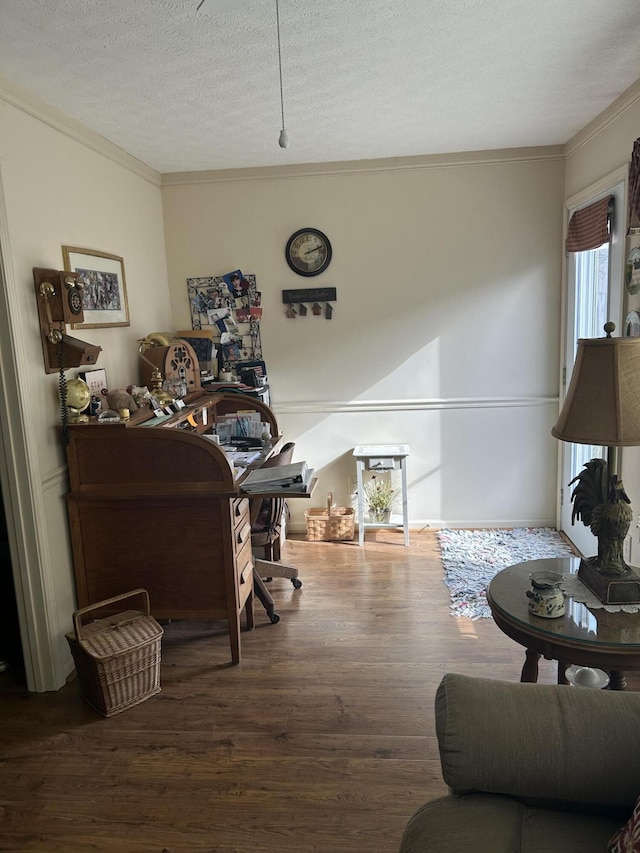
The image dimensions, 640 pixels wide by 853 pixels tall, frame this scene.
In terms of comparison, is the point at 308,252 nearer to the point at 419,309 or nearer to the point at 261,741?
the point at 419,309

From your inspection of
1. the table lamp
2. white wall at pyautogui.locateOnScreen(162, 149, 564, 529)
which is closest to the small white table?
white wall at pyautogui.locateOnScreen(162, 149, 564, 529)

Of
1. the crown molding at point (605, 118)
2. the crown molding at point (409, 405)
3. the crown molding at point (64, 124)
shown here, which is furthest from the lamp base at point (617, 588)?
→ the crown molding at point (64, 124)

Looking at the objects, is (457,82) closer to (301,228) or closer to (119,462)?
(301,228)

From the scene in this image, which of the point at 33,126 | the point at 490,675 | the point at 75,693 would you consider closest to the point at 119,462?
the point at 75,693

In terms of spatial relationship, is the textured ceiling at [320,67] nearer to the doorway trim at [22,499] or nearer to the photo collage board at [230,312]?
the doorway trim at [22,499]

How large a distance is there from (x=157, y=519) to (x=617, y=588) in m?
1.88

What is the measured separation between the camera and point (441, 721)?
4.68ft

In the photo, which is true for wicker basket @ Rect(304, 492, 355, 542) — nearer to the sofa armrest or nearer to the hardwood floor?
the hardwood floor

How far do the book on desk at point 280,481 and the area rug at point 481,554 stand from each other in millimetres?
Answer: 1150

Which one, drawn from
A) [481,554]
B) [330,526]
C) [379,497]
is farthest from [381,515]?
[481,554]

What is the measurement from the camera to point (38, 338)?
2674 mm

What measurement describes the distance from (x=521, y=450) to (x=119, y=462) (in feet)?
9.02

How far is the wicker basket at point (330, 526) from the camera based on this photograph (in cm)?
436

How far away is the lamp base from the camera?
1.87m
